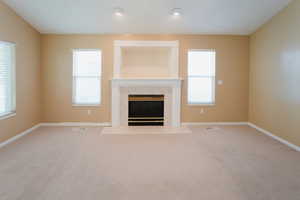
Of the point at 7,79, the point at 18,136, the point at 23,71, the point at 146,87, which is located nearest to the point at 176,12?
the point at 146,87

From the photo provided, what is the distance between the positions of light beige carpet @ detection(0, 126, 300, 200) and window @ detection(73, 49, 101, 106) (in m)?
1.31

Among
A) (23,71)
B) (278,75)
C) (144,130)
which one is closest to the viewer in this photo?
(278,75)

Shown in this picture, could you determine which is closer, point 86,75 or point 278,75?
point 278,75

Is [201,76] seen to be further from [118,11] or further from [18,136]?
[18,136]

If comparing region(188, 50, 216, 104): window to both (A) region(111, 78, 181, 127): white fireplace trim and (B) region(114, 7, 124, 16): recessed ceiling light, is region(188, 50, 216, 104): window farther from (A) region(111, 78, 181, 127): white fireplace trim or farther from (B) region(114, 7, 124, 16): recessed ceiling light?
(B) region(114, 7, 124, 16): recessed ceiling light

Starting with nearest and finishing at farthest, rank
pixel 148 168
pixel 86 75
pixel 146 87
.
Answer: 1. pixel 148 168
2. pixel 86 75
3. pixel 146 87

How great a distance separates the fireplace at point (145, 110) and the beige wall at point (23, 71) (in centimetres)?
235

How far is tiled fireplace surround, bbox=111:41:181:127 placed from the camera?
17.0 feet

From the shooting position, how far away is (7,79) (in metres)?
3.88

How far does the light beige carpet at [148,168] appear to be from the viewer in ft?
7.01

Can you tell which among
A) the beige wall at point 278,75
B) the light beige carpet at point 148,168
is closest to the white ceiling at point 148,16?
the beige wall at point 278,75

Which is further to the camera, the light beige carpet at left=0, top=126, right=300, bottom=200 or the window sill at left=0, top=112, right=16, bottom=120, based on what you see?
the window sill at left=0, top=112, right=16, bottom=120

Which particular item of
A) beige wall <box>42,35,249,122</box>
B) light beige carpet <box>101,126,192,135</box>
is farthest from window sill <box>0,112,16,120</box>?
light beige carpet <box>101,126,192,135</box>

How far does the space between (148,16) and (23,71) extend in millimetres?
2972
